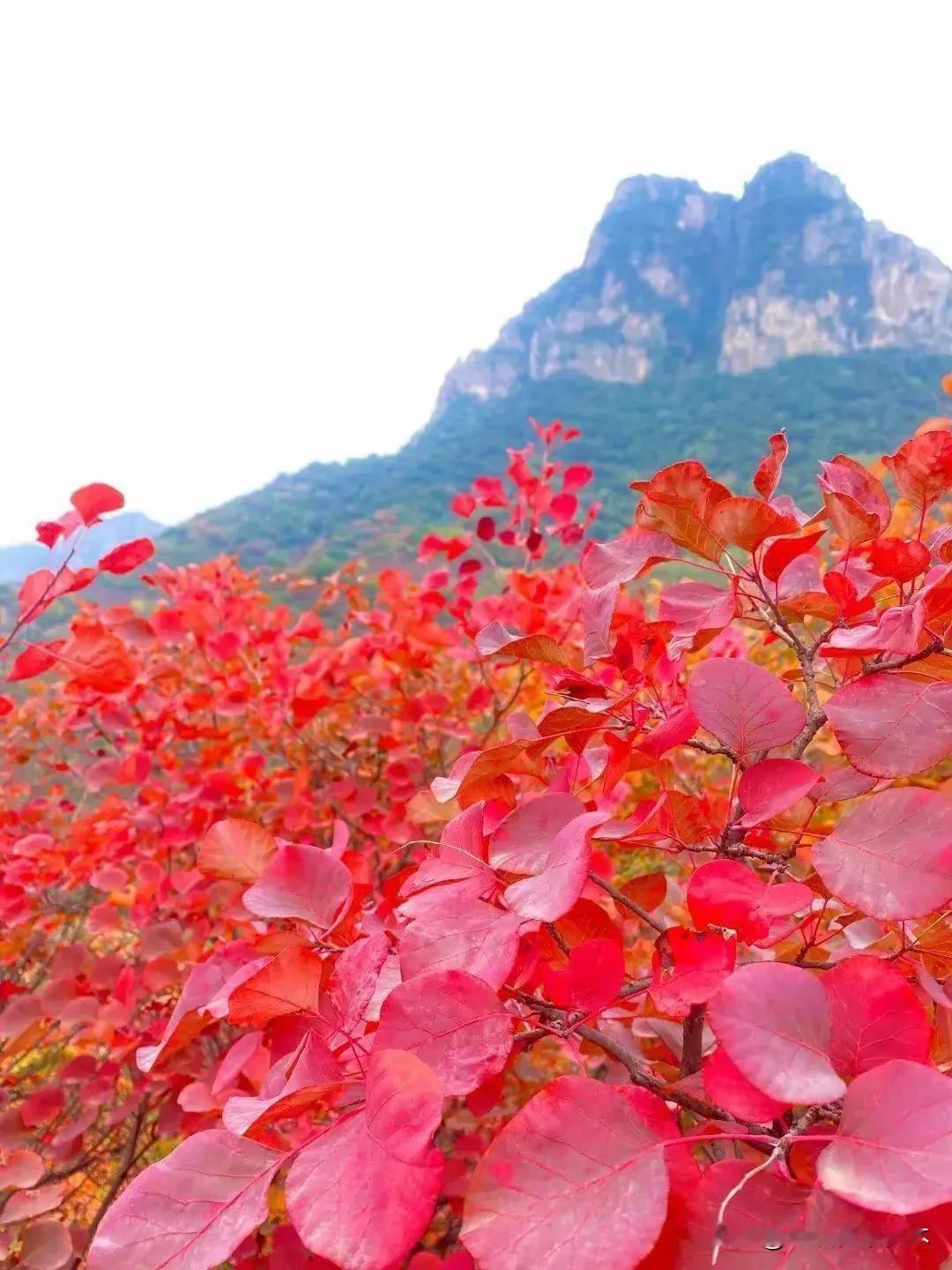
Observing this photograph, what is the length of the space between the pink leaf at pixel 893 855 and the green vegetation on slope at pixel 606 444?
17.4m

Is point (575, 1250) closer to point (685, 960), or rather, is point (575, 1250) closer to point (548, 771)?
point (685, 960)

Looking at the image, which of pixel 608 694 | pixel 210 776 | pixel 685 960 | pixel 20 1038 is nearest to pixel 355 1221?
pixel 685 960

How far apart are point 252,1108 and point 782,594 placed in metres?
0.53

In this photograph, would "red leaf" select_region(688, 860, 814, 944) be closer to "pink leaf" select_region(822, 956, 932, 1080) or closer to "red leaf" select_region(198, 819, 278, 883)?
"pink leaf" select_region(822, 956, 932, 1080)

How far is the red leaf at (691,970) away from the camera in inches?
16.4

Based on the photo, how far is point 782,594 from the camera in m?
0.64

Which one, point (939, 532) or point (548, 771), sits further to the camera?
point (548, 771)

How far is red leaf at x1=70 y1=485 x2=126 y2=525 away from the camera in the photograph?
889 mm

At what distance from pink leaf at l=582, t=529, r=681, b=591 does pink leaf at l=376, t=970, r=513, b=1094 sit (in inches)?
11.8

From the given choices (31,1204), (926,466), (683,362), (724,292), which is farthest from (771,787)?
(724,292)

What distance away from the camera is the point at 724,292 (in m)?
44.3

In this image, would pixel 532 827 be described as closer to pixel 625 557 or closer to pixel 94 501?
pixel 625 557

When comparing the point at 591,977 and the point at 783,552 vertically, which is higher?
the point at 783,552

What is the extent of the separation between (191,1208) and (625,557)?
471mm
